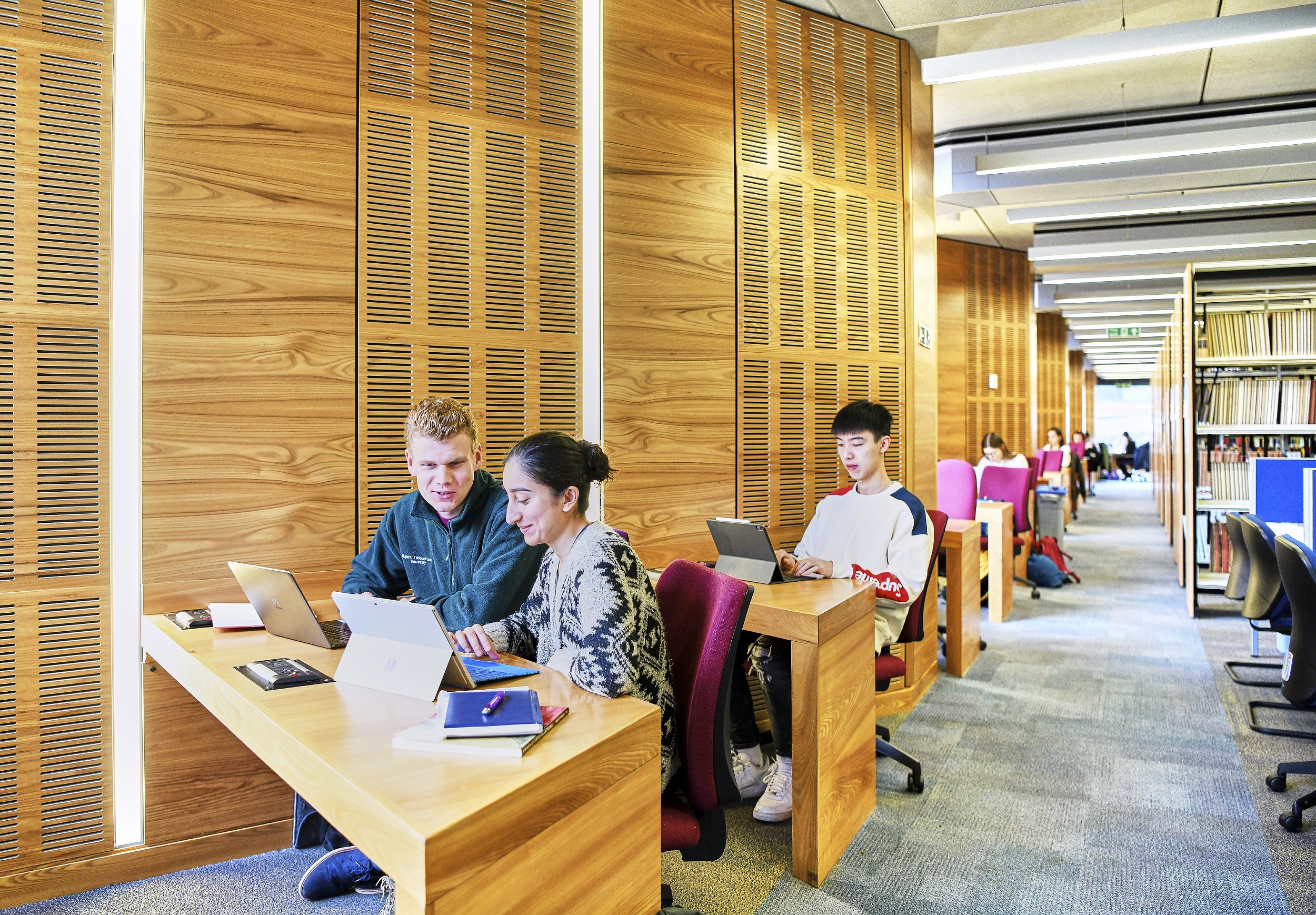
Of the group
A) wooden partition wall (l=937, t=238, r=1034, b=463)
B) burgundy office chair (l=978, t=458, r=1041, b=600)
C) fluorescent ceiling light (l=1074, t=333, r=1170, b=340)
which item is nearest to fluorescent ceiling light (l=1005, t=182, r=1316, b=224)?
wooden partition wall (l=937, t=238, r=1034, b=463)

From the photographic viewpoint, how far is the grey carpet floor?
2533 mm

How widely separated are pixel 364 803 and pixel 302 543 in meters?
1.91

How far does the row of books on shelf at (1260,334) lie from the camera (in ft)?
20.6

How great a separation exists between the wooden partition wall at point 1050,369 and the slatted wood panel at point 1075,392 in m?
2.21

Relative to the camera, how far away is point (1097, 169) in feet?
23.1

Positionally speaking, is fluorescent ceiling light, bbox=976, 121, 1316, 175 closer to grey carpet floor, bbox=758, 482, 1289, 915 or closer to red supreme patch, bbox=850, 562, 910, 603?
grey carpet floor, bbox=758, 482, 1289, 915

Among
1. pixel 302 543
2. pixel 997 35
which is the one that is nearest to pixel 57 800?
pixel 302 543

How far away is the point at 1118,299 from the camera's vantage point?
1166 cm

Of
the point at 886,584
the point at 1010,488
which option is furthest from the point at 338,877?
the point at 1010,488

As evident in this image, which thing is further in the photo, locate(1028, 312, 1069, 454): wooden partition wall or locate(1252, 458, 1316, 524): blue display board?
locate(1028, 312, 1069, 454): wooden partition wall

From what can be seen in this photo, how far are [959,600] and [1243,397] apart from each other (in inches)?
137

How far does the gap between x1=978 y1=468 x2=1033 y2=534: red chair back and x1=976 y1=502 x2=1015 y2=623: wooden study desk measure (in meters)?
0.59

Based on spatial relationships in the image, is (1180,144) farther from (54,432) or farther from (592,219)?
(54,432)

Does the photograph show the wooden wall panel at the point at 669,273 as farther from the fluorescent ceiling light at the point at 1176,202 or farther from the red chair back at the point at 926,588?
the fluorescent ceiling light at the point at 1176,202
